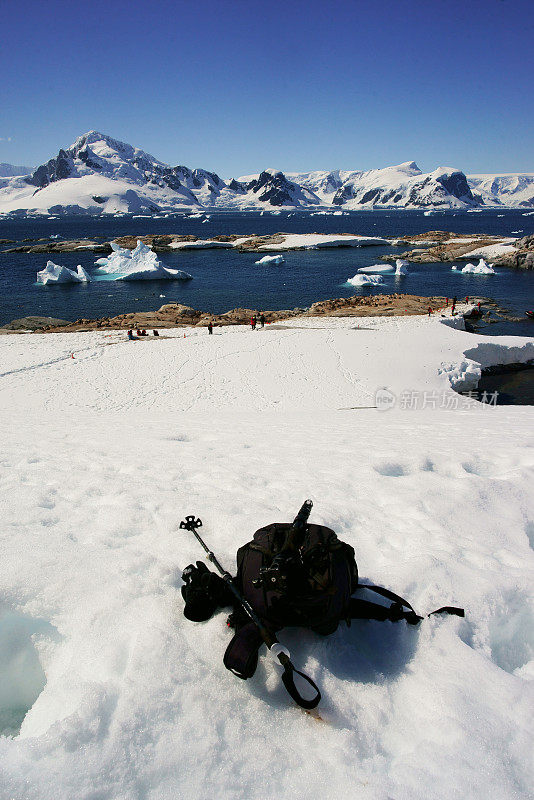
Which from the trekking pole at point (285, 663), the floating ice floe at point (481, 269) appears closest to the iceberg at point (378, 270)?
the floating ice floe at point (481, 269)

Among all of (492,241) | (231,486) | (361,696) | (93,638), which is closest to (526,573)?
(361,696)

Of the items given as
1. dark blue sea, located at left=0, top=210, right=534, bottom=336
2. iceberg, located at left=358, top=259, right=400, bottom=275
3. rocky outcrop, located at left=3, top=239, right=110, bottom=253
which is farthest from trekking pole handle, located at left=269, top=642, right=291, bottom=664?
rocky outcrop, located at left=3, top=239, right=110, bottom=253

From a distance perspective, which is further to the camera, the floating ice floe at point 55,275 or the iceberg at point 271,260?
the iceberg at point 271,260

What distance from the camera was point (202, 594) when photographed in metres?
3.16

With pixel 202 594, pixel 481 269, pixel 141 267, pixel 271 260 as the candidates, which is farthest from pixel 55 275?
pixel 481 269

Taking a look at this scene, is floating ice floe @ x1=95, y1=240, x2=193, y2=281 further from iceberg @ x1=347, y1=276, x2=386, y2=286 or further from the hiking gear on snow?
the hiking gear on snow

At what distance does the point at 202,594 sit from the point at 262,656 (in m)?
0.63

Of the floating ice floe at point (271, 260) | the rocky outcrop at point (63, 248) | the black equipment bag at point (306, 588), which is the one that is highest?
the rocky outcrop at point (63, 248)

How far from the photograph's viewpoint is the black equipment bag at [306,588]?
2898 mm

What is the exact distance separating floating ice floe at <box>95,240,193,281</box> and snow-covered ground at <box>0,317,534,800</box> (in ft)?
179

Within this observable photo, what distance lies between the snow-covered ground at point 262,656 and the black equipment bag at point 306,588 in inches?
10.6

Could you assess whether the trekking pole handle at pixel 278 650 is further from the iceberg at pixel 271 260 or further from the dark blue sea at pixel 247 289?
the iceberg at pixel 271 260

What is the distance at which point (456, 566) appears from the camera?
382 centimetres

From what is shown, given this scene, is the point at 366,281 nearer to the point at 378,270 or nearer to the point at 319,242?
the point at 378,270
